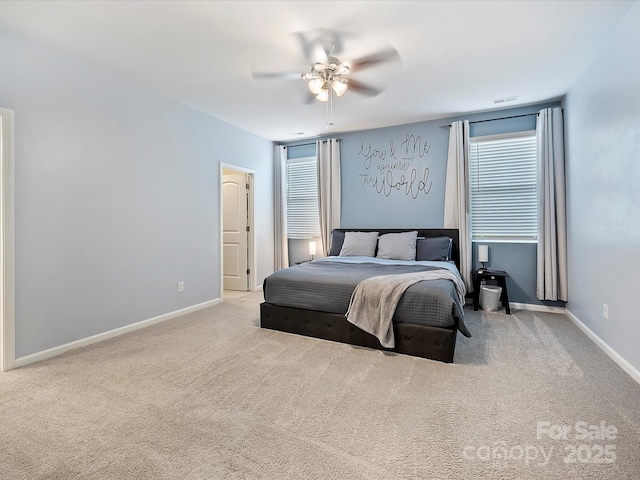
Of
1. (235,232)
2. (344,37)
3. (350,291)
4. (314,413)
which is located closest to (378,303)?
(350,291)

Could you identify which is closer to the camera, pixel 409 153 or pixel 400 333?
pixel 400 333

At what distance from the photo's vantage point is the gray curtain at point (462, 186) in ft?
14.6

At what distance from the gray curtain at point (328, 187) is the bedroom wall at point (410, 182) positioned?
0.13 metres

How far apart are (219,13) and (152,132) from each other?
188cm

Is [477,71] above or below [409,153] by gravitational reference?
above

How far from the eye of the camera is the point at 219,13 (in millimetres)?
2301

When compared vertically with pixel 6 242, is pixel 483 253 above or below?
below

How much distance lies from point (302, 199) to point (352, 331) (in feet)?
11.1

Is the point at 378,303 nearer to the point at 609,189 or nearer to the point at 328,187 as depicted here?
the point at 609,189

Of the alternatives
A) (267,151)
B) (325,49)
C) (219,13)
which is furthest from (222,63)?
(267,151)

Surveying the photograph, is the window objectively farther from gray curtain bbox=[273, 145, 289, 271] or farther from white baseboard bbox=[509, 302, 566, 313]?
gray curtain bbox=[273, 145, 289, 271]

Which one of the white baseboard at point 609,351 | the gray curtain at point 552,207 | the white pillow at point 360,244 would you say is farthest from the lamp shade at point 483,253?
the white pillow at point 360,244

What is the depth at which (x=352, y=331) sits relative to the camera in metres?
2.97

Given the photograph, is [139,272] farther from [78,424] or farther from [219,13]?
[219,13]
